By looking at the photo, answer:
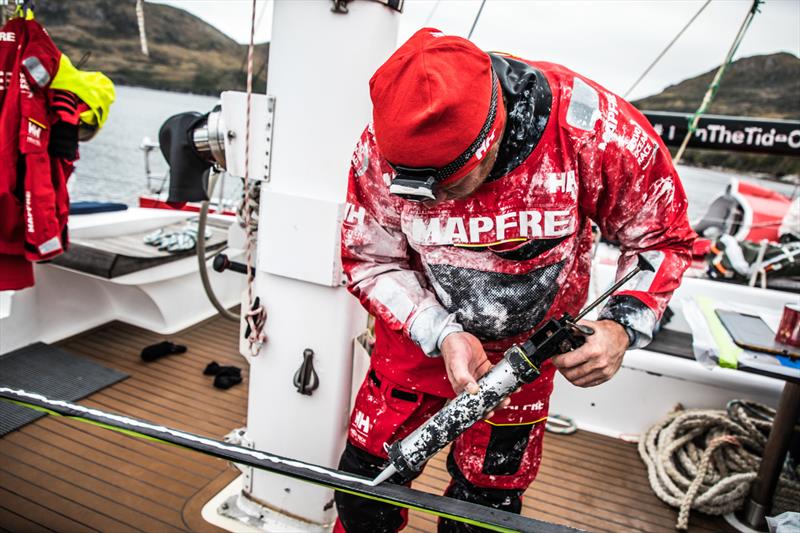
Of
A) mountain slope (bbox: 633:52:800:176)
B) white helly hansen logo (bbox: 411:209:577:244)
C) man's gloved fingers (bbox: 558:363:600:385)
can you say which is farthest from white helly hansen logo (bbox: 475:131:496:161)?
mountain slope (bbox: 633:52:800:176)

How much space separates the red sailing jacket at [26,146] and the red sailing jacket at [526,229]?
2096 mm

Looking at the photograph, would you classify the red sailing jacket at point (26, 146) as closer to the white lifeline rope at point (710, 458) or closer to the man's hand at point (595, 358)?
the man's hand at point (595, 358)

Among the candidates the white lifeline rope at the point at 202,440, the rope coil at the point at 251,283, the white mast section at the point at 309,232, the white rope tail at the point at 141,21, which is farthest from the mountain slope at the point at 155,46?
the white lifeline rope at the point at 202,440

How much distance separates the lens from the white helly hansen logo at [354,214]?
1457 mm

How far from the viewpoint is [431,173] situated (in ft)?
3.48

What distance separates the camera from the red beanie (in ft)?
3.28

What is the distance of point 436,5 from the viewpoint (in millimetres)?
3199

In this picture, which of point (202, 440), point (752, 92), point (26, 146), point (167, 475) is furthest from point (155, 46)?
point (752, 92)

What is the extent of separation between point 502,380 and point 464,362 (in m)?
0.11

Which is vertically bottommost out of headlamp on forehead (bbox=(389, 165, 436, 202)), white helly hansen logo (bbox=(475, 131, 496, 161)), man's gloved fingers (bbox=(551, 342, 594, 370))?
man's gloved fingers (bbox=(551, 342, 594, 370))

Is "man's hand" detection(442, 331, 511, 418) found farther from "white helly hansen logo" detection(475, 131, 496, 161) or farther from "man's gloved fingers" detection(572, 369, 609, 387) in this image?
"white helly hansen logo" detection(475, 131, 496, 161)

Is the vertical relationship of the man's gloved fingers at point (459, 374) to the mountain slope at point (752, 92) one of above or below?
below

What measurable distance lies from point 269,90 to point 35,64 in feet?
5.76

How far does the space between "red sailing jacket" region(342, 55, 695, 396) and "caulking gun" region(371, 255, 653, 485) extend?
0.17 metres
